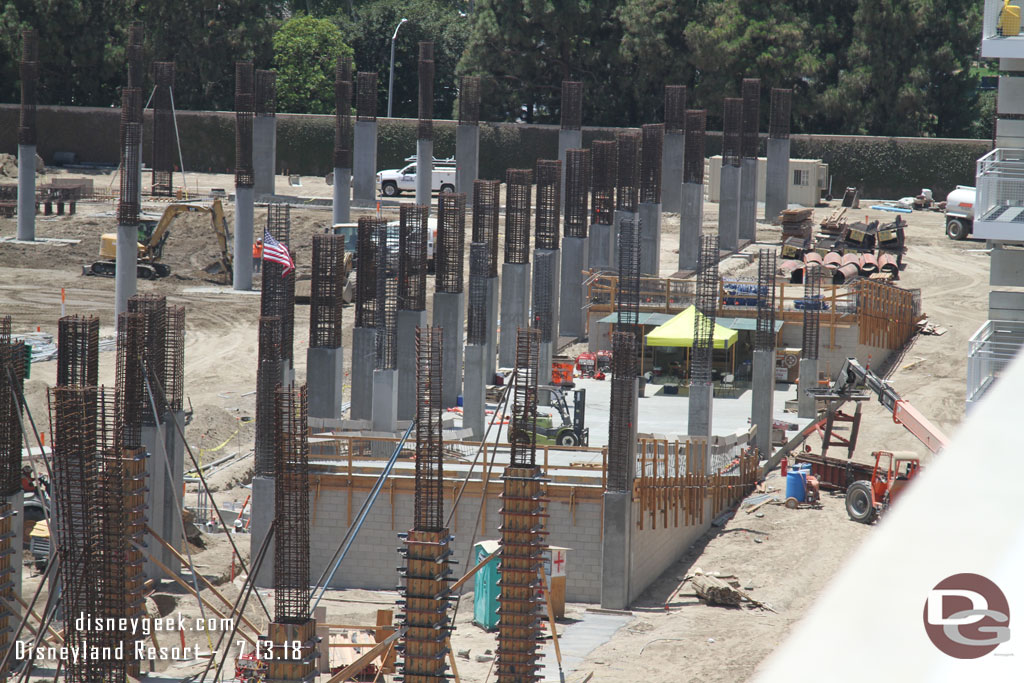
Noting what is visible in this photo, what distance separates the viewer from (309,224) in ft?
163

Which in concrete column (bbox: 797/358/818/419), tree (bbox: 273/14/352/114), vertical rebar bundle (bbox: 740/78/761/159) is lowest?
concrete column (bbox: 797/358/818/419)

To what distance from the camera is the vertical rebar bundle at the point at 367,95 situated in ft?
149

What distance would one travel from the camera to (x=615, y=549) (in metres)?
20.0

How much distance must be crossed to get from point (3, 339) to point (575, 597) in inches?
340

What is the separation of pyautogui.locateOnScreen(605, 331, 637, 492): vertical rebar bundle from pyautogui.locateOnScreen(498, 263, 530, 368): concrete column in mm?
11074

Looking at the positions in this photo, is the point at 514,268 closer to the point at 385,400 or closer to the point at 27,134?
the point at 385,400

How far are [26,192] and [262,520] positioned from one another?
27.7 meters

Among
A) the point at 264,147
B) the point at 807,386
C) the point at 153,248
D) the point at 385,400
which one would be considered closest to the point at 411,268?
the point at 385,400

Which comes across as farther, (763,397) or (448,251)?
(448,251)

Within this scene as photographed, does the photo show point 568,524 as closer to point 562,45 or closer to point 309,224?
point 309,224

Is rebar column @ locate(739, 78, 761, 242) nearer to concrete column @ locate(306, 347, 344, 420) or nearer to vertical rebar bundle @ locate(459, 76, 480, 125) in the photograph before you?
vertical rebar bundle @ locate(459, 76, 480, 125)

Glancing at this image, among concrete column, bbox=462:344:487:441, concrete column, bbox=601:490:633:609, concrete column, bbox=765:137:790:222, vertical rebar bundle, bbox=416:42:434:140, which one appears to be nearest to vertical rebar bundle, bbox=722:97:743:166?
concrete column, bbox=765:137:790:222

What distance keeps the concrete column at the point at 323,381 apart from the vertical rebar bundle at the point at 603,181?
1328cm

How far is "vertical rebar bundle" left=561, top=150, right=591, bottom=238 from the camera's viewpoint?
3450 cm
